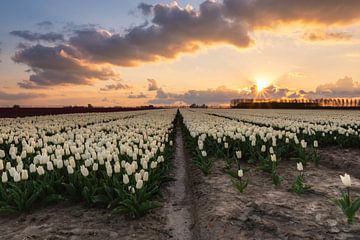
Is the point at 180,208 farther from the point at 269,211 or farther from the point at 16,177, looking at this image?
the point at 16,177

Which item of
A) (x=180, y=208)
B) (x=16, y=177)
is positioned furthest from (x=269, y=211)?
(x=16, y=177)

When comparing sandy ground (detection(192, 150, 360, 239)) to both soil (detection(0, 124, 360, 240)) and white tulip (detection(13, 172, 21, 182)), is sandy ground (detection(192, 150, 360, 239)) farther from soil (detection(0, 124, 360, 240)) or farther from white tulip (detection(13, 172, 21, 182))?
white tulip (detection(13, 172, 21, 182))

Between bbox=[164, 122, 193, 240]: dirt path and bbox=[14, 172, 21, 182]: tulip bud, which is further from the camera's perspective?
bbox=[14, 172, 21, 182]: tulip bud

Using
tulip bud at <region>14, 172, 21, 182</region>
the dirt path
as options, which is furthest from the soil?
tulip bud at <region>14, 172, 21, 182</region>

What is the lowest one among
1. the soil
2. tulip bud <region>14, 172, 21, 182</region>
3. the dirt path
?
the dirt path

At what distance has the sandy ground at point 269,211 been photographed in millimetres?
4395

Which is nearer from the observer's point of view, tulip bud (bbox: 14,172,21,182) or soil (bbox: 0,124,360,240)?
soil (bbox: 0,124,360,240)

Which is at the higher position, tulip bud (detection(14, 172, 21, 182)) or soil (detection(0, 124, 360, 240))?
tulip bud (detection(14, 172, 21, 182))

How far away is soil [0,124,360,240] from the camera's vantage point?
446 cm

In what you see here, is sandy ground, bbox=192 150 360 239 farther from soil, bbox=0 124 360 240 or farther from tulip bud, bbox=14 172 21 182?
tulip bud, bbox=14 172 21 182

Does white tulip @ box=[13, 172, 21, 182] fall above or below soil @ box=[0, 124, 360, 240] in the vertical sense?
above

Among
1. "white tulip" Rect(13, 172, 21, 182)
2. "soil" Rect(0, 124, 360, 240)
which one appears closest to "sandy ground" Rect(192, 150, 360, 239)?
"soil" Rect(0, 124, 360, 240)

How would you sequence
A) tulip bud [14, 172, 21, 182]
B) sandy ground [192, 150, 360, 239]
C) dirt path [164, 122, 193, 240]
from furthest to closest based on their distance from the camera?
1. tulip bud [14, 172, 21, 182]
2. dirt path [164, 122, 193, 240]
3. sandy ground [192, 150, 360, 239]

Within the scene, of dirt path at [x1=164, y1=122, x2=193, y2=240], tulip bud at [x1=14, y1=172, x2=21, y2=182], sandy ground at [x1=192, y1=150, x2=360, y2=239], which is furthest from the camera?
tulip bud at [x1=14, y1=172, x2=21, y2=182]
